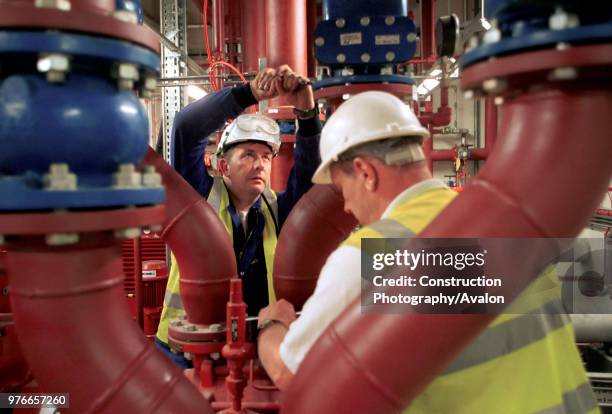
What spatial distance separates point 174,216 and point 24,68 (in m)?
0.62

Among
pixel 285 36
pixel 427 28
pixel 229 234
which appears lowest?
pixel 229 234

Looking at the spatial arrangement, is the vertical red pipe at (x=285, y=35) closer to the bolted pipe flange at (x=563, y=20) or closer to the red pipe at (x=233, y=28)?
the bolted pipe flange at (x=563, y=20)

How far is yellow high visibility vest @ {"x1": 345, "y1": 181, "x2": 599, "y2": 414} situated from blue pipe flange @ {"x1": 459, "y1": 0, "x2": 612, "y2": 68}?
39cm

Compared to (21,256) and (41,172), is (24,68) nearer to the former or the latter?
A: (41,172)

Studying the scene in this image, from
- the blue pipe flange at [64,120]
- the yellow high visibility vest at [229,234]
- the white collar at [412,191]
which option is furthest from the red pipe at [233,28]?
the blue pipe flange at [64,120]

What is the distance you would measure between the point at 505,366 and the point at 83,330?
2.34 feet

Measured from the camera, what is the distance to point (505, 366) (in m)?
0.88

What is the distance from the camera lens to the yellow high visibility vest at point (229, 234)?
→ 5.87 feet

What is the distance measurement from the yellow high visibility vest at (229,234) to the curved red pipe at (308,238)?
0.30 metres


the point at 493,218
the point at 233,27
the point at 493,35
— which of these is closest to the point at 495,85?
the point at 493,35

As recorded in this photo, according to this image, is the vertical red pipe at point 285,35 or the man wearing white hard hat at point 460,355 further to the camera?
the vertical red pipe at point 285,35

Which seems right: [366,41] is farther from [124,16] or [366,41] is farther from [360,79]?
[124,16]

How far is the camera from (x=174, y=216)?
1.22 meters

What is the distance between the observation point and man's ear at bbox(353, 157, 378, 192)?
3.62 ft
